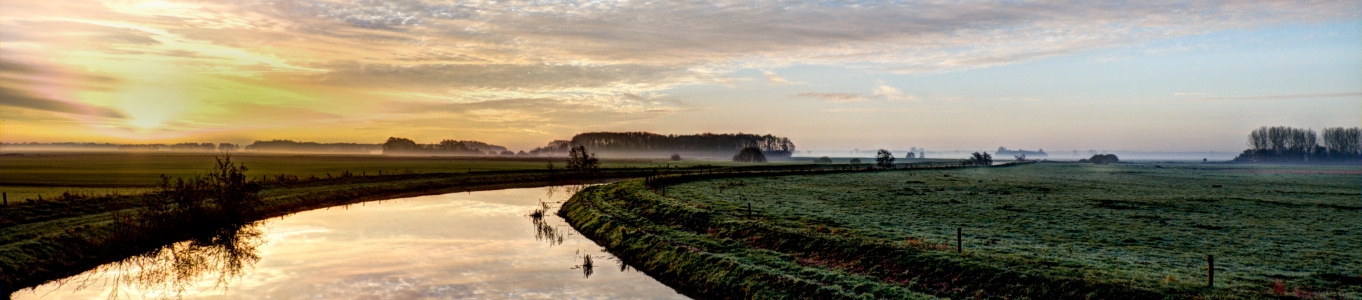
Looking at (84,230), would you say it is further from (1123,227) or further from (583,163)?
(583,163)

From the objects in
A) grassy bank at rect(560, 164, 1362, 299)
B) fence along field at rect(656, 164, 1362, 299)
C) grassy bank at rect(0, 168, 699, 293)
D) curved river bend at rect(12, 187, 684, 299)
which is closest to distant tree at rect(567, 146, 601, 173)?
grassy bank at rect(0, 168, 699, 293)

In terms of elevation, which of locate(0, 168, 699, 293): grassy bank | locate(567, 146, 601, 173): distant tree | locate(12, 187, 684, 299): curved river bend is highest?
locate(567, 146, 601, 173): distant tree

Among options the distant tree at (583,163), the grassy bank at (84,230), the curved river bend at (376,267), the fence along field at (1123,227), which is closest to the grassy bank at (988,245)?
the fence along field at (1123,227)

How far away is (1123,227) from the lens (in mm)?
35844

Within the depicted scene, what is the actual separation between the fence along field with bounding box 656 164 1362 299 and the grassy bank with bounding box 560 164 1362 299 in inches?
4.3

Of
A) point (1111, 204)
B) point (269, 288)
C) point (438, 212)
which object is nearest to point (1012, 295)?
point (269, 288)

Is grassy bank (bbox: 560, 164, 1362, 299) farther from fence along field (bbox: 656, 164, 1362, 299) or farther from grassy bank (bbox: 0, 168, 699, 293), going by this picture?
grassy bank (bbox: 0, 168, 699, 293)

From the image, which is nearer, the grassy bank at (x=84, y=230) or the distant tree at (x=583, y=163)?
the grassy bank at (x=84, y=230)

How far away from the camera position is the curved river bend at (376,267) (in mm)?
25594

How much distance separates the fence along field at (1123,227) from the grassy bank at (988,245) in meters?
0.11

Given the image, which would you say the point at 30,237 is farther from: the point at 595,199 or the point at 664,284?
the point at 595,199

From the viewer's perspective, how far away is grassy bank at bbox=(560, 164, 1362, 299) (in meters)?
22.0

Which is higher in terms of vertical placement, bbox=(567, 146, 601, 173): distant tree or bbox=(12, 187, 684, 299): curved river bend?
bbox=(567, 146, 601, 173): distant tree

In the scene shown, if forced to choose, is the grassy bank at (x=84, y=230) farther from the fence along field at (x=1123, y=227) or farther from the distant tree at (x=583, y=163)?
the distant tree at (x=583, y=163)
